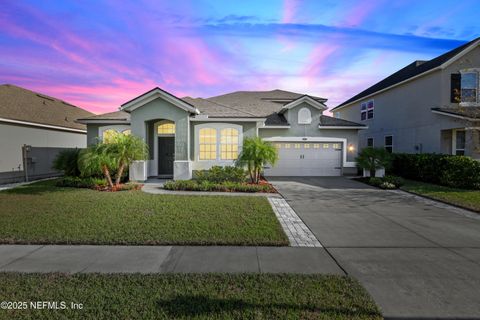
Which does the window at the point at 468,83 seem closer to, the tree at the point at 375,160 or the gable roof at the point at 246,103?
the tree at the point at 375,160

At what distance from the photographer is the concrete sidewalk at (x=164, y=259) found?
412 cm

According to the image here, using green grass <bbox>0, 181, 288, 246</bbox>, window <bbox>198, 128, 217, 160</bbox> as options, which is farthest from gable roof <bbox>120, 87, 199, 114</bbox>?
green grass <bbox>0, 181, 288, 246</bbox>

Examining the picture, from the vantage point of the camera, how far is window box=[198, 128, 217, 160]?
14.3 m

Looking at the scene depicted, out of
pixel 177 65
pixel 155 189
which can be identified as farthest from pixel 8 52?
pixel 155 189

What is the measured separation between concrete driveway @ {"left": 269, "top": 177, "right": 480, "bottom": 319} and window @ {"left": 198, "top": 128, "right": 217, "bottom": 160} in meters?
5.88

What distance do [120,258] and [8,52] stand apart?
47.0 ft

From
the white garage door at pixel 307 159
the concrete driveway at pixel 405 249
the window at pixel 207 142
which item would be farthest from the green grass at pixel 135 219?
the white garage door at pixel 307 159

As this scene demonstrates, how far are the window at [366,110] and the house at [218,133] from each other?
708 centimetres

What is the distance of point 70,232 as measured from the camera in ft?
18.7

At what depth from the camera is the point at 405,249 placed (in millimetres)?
5090

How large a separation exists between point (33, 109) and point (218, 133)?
12.6 m

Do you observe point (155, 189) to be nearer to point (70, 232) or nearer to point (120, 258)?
point (70, 232)

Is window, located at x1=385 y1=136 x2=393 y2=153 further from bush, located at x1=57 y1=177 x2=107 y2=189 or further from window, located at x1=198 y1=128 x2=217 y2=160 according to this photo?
bush, located at x1=57 y1=177 x2=107 y2=189

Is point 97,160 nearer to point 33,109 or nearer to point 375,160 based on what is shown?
point 33,109
